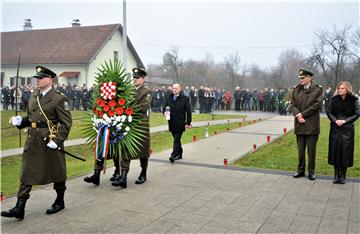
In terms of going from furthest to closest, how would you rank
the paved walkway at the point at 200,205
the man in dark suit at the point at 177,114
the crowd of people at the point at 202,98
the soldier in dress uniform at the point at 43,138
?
the crowd of people at the point at 202,98
the man in dark suit at the point at 177,114
the soldier in dress uniform at the point at 43,138
the paved walkway at the point at 200,205

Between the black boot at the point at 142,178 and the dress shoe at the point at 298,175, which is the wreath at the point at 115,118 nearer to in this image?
the black boot at the point at 142,178

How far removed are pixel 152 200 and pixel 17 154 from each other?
6.83 m

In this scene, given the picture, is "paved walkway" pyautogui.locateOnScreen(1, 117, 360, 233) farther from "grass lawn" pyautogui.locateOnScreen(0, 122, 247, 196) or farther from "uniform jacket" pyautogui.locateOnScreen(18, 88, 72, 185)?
"grass lawn" pyautogui.locateOnScreen(0, 122, 247, 196)

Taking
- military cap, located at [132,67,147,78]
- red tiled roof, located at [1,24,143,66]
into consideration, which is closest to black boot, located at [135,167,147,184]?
military cap, located at [132,67,147,78]

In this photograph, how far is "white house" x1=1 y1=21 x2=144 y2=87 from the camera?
38.3 meters

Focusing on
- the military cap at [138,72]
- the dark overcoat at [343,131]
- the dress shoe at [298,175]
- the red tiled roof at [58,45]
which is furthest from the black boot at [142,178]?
the red tiled roof at [58,45]

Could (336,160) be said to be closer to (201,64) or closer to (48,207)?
(48,207)

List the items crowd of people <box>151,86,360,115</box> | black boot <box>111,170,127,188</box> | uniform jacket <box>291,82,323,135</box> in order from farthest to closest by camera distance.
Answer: crowd of people <box>151,86,360,115</box>, uniform jacket <box>291,82,323,135</box>, black boot <box>111,170,127,188</box>

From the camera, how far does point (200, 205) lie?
613 centimetres

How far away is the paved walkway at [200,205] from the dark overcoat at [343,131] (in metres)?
0.53

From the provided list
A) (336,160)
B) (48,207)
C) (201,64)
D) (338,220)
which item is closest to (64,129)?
(48,207)

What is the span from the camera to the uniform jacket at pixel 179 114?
9766 millimetres

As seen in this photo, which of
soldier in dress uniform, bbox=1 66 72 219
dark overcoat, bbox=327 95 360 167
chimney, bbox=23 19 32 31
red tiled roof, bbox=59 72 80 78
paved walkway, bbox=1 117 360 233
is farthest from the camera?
chimney, bbox=23 19 32 31

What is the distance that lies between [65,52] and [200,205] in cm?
3646
